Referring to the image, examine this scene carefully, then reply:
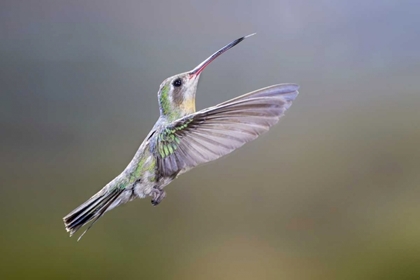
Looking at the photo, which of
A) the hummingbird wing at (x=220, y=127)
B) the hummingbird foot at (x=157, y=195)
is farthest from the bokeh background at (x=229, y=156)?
the hummingbird wing at (x=220, y=127)

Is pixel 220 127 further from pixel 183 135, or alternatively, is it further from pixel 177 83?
pixel 177 83

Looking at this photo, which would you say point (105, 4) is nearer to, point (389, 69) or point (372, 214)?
point (389, 69)

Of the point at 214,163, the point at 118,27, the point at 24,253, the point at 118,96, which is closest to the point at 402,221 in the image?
the point at 214,163

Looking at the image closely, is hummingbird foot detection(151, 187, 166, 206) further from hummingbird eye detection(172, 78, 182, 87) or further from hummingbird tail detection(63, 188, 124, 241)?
hummingbird eye detection(172, 78, 182, 87)

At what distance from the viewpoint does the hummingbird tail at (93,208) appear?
98 centimetres

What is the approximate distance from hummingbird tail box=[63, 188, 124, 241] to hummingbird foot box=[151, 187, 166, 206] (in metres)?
0.10

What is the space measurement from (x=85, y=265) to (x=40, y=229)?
0.19 meters

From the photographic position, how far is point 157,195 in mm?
1048

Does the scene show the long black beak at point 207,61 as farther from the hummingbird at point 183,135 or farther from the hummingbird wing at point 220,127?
the hummingbird wing at point 220,127

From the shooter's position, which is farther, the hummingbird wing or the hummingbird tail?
the hummingbird tail

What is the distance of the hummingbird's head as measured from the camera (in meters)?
0.97

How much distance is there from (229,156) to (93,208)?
1.48 ft

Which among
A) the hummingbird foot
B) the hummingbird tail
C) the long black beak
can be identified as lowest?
the hummingbird foot

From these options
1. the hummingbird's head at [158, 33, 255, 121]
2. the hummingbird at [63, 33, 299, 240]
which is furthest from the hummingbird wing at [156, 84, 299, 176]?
the hummingbird's head at [158, 33, 255, 121]
